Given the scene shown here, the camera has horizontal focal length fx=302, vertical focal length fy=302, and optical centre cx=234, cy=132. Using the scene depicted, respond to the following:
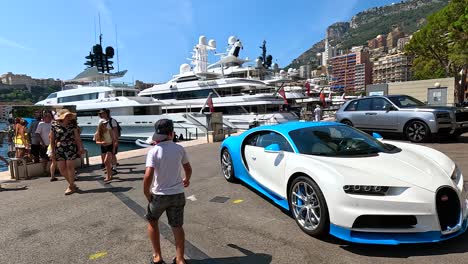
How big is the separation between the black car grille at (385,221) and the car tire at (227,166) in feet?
10.3

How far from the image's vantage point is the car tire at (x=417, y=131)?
30.5 ft

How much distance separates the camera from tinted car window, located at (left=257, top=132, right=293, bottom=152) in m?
4.23

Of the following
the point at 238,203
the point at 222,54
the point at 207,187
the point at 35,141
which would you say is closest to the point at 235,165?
the point at 207,187

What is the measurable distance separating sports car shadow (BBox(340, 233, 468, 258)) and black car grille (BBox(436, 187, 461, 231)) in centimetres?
23

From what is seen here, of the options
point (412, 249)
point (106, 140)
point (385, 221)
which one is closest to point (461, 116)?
point (412, 249)

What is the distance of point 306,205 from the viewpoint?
3.47m

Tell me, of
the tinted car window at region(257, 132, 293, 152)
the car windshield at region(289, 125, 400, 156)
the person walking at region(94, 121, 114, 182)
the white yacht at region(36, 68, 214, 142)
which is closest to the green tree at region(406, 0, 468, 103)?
the white yacht at region(36, 68, 214, 142)

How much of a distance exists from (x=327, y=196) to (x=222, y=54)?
38429mm

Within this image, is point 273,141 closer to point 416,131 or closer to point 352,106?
point 416,131

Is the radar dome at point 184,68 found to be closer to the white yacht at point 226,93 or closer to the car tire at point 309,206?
the white yacht at point 226,93

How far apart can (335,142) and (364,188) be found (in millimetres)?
1321

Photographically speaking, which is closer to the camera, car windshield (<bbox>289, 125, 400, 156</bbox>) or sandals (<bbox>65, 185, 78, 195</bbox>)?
car windshield (<bbox>289, 125, 400, 156</bbox>)

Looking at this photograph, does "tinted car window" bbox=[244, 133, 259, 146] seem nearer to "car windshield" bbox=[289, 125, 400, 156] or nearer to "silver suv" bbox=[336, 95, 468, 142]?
"car windshield" bbox=[289, 125, 400, 156]

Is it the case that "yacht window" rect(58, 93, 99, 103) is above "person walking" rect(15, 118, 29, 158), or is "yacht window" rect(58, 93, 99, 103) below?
above
